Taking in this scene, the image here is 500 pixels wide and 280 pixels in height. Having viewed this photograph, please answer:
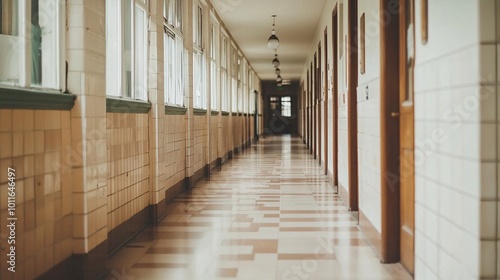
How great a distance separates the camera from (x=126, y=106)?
427 cm

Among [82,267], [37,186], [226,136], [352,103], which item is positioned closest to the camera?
[37,186]

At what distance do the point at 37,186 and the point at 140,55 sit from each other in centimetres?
249

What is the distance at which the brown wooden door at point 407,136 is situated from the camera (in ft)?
10.5

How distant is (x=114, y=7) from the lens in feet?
13.9

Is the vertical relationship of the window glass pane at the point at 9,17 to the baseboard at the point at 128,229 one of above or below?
above

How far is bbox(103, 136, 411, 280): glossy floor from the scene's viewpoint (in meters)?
3.40

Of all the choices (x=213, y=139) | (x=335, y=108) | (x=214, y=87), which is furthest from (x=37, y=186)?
(x=214, y=87)

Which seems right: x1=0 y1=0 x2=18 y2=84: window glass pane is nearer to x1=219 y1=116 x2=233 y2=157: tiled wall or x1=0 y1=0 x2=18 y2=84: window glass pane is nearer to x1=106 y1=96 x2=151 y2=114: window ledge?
x1=106 y1=96 x2=151 y2=114: window ledge

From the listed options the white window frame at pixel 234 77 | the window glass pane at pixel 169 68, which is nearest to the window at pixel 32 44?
the window glass pane at pixel 169 68

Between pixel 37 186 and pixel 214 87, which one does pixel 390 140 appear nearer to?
pixel 37 186

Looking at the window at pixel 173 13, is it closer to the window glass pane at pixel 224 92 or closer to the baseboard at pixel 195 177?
the baseboard at pixel 195 177

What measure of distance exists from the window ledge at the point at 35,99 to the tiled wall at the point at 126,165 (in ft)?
2.67

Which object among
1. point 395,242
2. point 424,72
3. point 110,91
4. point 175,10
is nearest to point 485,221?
point 424,72

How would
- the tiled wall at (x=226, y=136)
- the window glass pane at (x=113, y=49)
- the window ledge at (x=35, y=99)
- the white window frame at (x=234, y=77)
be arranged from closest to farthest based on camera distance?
the window ledge at (x=35, y=99), the window glass pane at (x=113, y=49), the tiled wall at (x=226, y=136), the white window frame at (x=234, y=77)
